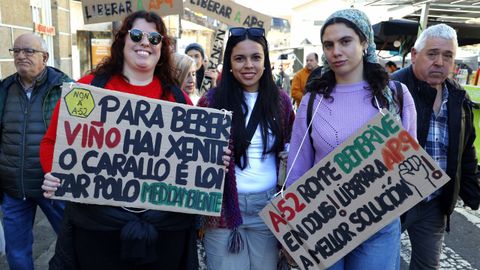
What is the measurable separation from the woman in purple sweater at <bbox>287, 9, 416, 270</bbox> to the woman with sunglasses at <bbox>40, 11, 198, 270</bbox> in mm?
780

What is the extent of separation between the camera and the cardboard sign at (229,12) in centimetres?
525

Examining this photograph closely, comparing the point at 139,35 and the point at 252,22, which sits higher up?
the point at 252,22

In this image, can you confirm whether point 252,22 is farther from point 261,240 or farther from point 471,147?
point 261,240

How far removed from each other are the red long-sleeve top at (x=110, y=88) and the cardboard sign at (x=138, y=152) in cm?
15

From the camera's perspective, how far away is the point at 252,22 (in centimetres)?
550

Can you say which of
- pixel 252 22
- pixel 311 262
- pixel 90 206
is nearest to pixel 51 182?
pixel 90 206

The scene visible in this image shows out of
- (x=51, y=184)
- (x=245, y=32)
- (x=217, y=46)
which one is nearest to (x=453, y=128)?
(x=245, y=32)

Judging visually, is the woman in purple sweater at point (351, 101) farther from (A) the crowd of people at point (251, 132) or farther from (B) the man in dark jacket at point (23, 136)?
(B) the man in dark jacket at point (23, 136)

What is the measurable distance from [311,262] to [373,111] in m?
0.85

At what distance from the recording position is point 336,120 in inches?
82.7

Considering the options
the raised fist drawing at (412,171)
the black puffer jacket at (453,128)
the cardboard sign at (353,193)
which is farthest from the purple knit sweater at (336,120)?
the black puffer jacket at (453,128)

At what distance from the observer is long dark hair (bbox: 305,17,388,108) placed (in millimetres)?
2066

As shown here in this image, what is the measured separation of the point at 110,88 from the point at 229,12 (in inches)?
140

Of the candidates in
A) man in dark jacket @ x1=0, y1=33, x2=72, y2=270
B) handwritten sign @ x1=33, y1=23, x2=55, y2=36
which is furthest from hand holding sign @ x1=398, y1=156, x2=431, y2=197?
handwritten sign @ x1=33, y1=23, x2=55, y2=36
